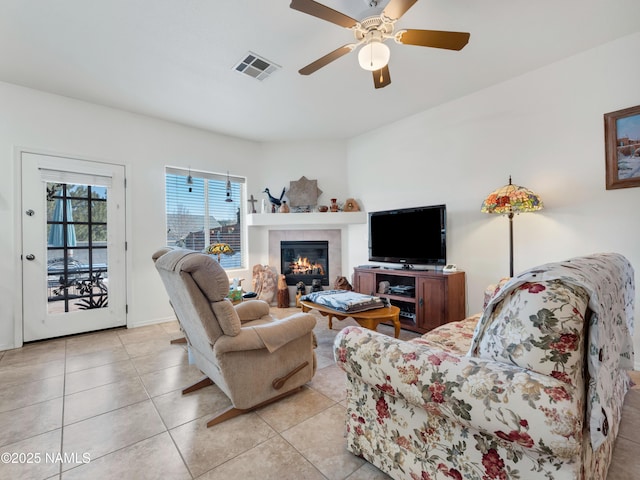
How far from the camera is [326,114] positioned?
390cm

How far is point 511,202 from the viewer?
2707 millimetres

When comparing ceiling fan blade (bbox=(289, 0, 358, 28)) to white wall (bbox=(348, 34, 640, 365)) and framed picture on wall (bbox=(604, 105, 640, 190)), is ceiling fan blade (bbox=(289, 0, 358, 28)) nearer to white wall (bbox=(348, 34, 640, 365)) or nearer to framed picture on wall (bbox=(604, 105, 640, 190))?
white wall (bbox=(348, 34, 640, 365))

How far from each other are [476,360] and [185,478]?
4.64ft

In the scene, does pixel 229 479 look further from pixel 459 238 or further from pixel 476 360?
pixel 459 238

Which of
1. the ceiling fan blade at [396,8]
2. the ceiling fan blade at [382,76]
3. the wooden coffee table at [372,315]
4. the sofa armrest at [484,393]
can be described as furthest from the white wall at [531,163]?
the sofa armrest at [484,393]

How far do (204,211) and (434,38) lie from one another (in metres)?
3.72

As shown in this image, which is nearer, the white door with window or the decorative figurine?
the white door with window

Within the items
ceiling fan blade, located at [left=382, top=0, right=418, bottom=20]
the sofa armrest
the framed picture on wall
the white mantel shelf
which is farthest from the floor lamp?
the sofa armrest

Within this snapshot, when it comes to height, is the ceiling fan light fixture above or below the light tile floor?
above

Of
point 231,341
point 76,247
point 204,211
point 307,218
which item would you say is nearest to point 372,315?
point 231,341

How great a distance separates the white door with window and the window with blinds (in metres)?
0.64

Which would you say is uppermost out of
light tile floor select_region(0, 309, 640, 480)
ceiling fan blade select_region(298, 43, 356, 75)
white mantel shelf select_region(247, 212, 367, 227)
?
ceiling fan blade select_region(298, 43, 356, 75)

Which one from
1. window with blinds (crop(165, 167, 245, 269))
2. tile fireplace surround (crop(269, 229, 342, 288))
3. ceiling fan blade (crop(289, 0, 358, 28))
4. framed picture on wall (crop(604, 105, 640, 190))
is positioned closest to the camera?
ceiling fan blade (crop(289, 0, 358, 28))

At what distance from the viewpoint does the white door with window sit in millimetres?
3189
